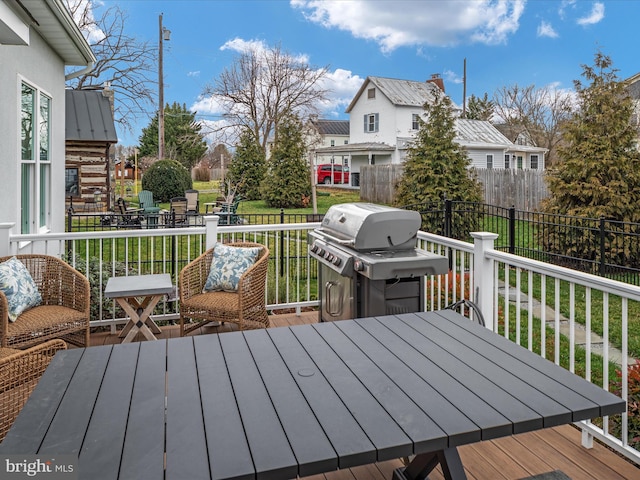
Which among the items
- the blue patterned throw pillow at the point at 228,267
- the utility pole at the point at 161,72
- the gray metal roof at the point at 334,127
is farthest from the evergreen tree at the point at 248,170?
the gray metal roof at the point at 334,127

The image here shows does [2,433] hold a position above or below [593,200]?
below

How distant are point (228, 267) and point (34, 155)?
116 inches

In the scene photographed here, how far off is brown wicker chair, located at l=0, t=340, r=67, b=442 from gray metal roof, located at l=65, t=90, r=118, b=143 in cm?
1071

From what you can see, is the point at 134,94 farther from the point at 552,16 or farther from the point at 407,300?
the point at 552,16

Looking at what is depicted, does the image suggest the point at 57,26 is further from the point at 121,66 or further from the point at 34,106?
the point at 121,66

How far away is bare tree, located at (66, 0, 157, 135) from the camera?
18594 mm

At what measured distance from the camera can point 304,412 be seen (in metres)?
1.57

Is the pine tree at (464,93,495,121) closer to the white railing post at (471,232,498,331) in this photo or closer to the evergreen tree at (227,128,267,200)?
the evergreen tree at (227,128,267,200)

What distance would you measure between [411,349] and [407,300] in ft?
4.22

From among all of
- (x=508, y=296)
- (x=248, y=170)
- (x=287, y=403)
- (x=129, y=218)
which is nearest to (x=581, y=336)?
(x=508, y=296)

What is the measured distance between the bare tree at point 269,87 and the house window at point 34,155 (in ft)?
65.8

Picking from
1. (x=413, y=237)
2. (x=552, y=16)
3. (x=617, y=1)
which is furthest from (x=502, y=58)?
(x=413, y=237)

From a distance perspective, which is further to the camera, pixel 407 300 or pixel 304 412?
pixel 407 300

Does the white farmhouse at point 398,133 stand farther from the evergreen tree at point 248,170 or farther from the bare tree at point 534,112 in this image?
the evergreen tree at point 248,170
